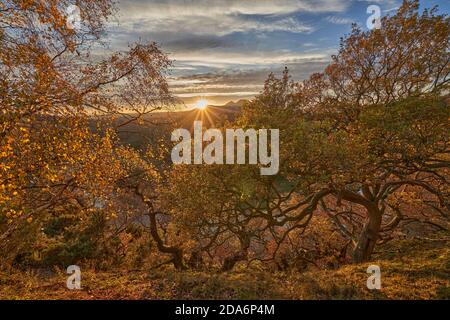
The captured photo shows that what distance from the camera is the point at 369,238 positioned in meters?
16.9

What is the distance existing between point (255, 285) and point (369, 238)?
8727mm

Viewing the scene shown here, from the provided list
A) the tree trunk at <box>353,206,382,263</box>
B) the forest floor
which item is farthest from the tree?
the tree trunk at <box>353,206,382,263</box>

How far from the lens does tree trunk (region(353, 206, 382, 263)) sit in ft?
54.9

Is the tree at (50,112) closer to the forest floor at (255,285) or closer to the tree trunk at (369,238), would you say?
the forest floor at (255,285)

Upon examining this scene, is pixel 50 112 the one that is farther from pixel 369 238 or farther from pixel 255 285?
pixel 369 238

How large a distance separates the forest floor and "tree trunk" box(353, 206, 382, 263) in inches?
146

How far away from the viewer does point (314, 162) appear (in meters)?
12.1

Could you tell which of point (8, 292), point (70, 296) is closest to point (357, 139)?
point (70, 296)

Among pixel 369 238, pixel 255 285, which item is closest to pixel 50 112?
pixel 255 285

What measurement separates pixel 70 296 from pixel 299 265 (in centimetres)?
1334

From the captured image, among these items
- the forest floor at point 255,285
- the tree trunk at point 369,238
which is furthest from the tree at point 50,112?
the tree trunk at point 369,238
